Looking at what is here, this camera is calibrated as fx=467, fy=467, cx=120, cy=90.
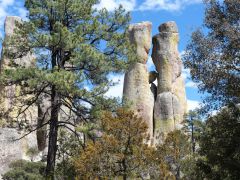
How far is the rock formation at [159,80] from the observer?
154 feet

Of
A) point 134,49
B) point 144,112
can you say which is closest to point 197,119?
point 144,112

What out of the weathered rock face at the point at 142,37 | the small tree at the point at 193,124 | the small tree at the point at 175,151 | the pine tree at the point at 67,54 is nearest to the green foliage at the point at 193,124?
the small tree at the point at 193,124

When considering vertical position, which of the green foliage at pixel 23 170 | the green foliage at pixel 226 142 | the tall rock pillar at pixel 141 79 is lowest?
the green foliage at pixel 226 142

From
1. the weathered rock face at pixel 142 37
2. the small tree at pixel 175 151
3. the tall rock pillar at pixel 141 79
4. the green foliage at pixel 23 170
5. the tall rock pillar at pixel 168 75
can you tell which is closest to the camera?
the small tree at pixel 175 151

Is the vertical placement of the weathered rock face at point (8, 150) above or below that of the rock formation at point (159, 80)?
below

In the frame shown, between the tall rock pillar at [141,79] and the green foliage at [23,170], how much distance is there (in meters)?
Answer: 15.2

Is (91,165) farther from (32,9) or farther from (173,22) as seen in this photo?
(173,22)

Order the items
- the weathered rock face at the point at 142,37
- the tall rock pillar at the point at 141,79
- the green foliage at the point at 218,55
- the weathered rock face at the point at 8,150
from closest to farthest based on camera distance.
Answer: the green foliage at the point at 218,55 → the weathered rock face at the point at 8,150 → the tall rock pillar at the point at 141,79 → the weathered rock face at the point at 142,37

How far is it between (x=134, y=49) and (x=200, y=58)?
6067mm

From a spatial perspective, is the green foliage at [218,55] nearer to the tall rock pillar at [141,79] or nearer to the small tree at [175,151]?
the small tree at [175,151]

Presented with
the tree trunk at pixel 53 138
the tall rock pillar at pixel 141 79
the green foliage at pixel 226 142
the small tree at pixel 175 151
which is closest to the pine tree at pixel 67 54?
the tree trunk at pixel 53 138

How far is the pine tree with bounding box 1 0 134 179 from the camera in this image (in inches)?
720

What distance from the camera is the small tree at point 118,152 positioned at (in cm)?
1881

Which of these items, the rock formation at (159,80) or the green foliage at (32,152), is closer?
the green foliage at (32,152)
